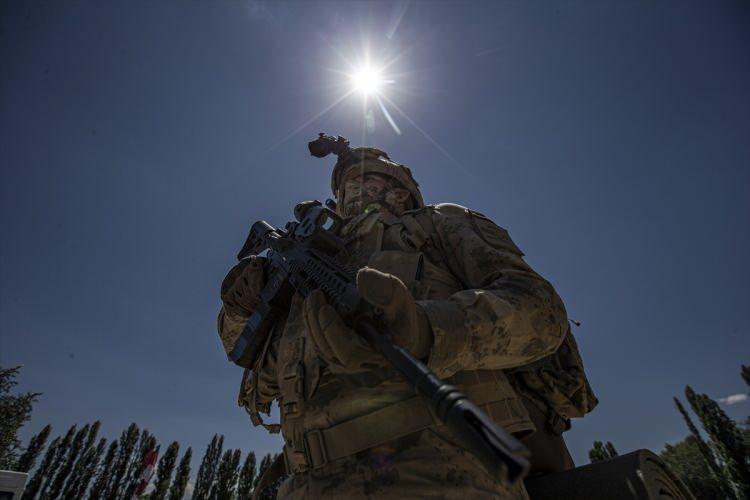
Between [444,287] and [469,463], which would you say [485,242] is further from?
[469,463]

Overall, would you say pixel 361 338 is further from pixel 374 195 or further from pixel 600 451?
pixel 600 451

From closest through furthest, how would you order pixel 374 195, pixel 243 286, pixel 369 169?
pixel 243 286 < pixel 374 195 < pixel 369 169

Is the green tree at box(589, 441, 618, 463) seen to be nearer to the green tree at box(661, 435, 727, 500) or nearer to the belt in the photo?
the green tree at box(661, 435, 727, 500)

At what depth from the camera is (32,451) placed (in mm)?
39875

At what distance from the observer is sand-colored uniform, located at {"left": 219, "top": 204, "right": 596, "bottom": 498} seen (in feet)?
4.90

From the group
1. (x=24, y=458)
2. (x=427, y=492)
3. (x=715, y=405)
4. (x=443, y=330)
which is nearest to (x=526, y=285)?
(x=443, y=330)

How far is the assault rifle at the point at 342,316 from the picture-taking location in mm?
791

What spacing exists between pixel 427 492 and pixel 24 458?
60.0 metres

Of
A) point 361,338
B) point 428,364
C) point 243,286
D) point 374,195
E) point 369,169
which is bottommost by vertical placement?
point 428,364

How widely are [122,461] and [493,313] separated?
2385 inches

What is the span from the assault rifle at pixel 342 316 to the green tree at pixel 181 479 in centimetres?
5079

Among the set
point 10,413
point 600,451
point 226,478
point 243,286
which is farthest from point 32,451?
point 600,451

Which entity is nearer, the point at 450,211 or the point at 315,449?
the point at 315,449

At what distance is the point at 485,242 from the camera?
7.24 ft
